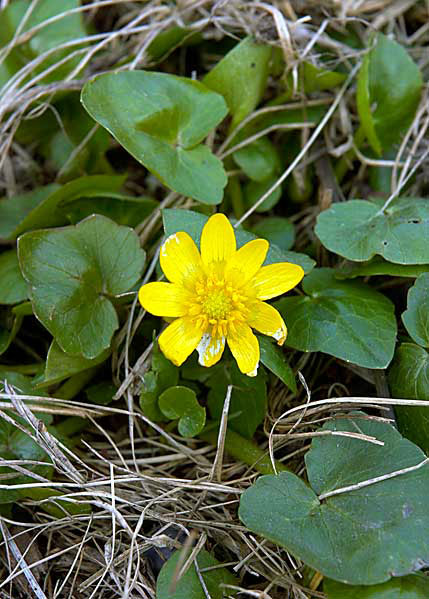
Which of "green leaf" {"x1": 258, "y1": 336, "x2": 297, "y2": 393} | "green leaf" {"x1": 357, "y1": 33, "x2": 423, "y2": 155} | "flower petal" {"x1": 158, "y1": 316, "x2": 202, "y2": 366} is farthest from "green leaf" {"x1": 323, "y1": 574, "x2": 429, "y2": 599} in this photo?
"green leaf" {"x1": 357, "y1": 33, "x2": 423, "y2": 155}

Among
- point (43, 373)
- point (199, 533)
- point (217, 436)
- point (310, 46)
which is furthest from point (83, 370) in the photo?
point (310, 46)

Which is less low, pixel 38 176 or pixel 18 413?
pixel 38 176

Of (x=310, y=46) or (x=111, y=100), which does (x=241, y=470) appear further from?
(x=310, y=46)

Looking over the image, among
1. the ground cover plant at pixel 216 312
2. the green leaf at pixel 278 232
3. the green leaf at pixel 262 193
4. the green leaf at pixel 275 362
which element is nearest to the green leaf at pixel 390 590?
the ground cover plant at pixel 216 312

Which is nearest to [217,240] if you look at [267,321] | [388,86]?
[267,321]

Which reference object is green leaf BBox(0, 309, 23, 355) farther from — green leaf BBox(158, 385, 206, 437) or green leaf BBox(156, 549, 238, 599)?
green leaf BBox(156, 549, 238, 599)

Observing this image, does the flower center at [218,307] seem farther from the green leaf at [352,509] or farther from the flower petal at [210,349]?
the green leaf at [352,509]

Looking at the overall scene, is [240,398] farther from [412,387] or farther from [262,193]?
[262,193]
